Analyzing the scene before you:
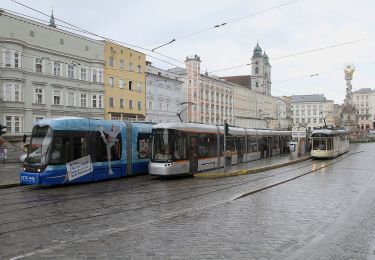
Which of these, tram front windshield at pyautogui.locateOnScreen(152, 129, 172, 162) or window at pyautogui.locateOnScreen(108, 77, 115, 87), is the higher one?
window at pyautogui.locateOnScreen(108, 77, 115, 87)

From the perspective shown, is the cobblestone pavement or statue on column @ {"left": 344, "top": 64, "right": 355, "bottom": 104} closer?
the cobblestone pavement

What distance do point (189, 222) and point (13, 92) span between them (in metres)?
34.9

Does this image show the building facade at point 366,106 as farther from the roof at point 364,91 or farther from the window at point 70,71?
the window at point 70,71

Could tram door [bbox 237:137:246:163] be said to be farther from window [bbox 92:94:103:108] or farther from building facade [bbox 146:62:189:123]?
building facade [bbox 146:62:189:123]

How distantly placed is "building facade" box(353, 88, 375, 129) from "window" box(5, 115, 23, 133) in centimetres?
14016

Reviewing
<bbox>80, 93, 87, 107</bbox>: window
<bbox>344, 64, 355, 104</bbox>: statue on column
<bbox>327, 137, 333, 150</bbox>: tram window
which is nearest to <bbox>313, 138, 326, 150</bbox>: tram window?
<bbox>327, 137, 333, 150</bbox>: tram window

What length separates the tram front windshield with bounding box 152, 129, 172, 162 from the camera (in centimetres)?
2066

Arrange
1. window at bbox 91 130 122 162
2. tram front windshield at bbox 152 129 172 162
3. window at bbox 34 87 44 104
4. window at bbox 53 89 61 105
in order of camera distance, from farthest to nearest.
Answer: window at bbox 53 89 61 105 → window at bbox 34 87 44 104 → tram front windshield at bbox 152 129 172 162 → window at bbox 91 130 122 162

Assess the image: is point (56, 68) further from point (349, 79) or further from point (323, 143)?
point (349, 79)

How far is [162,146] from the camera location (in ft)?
67.9

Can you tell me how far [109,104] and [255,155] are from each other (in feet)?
77.0

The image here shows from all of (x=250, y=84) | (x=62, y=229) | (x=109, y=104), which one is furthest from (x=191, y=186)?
(x=250, y=84)

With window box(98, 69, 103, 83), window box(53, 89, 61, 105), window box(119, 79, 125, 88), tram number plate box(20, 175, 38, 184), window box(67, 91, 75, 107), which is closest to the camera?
tram number plate box(20, 175, 38, 184)

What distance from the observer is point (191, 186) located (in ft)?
59.5
